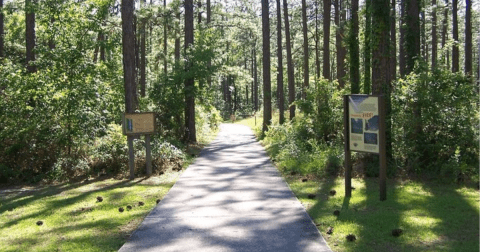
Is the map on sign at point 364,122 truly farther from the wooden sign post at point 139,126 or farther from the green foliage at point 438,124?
the wooden sign post at point 139,126

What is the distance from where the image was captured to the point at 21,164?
1205cm

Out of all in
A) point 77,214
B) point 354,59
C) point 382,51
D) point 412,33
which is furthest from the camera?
point 354,59

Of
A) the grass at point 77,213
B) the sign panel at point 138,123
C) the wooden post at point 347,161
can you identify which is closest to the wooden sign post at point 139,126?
the sign panel at point 138,123

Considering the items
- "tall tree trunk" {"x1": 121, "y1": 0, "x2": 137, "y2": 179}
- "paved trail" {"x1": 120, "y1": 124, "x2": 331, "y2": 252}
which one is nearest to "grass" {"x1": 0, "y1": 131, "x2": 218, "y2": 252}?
"paved trail" {"x1": 120, "y1": 124, "x2": 331, "y2": 252}

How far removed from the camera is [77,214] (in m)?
8.07

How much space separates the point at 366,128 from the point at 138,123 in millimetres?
A: 6011

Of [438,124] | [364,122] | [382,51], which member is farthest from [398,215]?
[382,51]

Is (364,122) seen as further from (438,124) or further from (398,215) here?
(438,124)

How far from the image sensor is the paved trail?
600 centimetres

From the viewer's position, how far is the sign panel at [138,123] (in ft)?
38.8

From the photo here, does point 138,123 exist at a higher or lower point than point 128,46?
lower

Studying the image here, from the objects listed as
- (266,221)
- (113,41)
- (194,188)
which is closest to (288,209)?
(266,221)

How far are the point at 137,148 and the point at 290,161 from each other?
4.46 m

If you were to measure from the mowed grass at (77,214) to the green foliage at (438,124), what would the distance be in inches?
223
